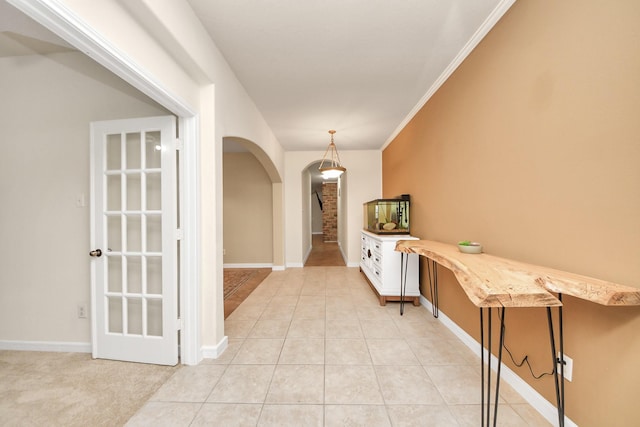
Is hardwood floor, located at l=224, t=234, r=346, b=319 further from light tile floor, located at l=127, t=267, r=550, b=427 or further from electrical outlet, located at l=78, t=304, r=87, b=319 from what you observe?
electrical outlet, located at l=78, t=304, r=87, b=319

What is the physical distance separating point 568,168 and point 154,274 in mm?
2709

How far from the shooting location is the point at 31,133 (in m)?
2.07

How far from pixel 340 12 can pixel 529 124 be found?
1.40 metres

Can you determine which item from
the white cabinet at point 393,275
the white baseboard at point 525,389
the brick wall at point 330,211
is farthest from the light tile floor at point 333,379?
the brick wall at point 330,211

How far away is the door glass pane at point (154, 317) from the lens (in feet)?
6.33

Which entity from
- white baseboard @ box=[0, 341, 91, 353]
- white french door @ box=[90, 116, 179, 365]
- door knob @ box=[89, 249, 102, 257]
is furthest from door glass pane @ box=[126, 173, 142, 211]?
white baseboard @ box=[0, 341, 91, 353]

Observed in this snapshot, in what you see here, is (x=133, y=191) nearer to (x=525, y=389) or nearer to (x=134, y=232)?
(x=134, y=232)

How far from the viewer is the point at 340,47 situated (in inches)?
80.8

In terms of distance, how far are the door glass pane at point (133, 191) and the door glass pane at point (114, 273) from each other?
1.40 feet

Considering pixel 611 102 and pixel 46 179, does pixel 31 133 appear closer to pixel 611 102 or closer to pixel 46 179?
pixel 46 179

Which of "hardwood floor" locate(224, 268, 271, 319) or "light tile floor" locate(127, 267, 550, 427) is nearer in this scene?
"light tile floor" locate(127, 267, 550, 427)

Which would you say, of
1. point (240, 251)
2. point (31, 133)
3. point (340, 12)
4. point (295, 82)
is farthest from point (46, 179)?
point (240, 251)

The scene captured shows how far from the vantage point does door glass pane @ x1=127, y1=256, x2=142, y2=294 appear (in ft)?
6.39

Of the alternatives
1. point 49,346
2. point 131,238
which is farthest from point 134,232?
point 49,346
